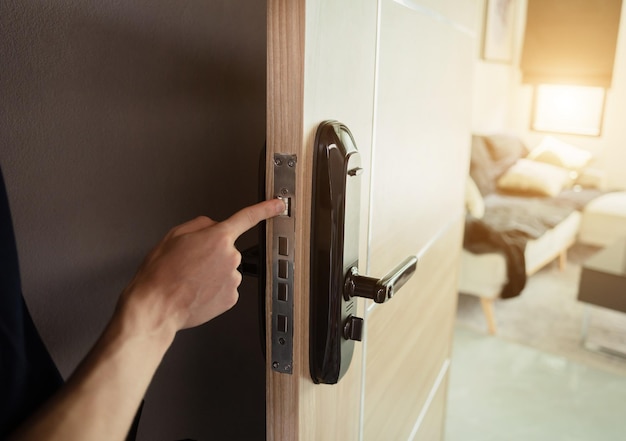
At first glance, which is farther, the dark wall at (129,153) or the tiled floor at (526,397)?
the tiled floor at (526,397)

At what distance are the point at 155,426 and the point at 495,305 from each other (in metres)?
2.58

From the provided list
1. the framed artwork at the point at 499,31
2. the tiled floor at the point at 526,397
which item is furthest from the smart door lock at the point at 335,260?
the framed artwork at the point at 499,31

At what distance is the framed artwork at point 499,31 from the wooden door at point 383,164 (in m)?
3.38

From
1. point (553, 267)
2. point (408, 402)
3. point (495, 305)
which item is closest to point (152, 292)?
point (408, 402)

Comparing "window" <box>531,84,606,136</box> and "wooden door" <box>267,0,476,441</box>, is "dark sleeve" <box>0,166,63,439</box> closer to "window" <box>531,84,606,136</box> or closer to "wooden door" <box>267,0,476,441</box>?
"wooden door" <box>267,0,476,441</box>

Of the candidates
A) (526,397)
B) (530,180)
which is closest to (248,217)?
(526,397)

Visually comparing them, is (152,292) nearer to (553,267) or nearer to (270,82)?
(270,82)

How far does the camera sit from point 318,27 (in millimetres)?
563

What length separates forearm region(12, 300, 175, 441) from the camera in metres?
0.48

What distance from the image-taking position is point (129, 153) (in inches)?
29.7

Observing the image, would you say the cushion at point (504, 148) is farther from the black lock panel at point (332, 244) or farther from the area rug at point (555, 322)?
the black lock panel at point (332, 244)

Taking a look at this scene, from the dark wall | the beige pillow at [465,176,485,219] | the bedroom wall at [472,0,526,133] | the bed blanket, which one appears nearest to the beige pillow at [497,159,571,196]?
the bed blanket

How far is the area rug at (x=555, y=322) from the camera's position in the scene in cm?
258

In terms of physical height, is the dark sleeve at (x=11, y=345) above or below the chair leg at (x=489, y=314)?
above
